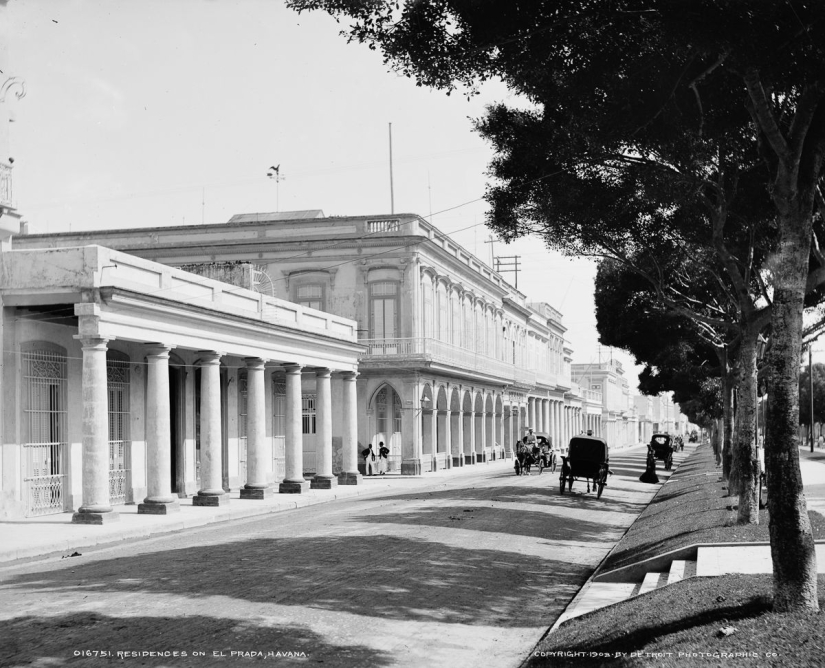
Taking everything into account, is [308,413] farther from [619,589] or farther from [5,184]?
[619,589]

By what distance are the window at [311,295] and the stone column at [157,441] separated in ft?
65.9

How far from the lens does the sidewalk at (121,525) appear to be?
15.0m

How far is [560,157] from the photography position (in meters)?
14.5

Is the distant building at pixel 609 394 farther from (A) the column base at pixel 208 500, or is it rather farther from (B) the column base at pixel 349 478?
(A) the column base at pixel 208 500

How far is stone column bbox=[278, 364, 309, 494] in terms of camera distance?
89.4 ft

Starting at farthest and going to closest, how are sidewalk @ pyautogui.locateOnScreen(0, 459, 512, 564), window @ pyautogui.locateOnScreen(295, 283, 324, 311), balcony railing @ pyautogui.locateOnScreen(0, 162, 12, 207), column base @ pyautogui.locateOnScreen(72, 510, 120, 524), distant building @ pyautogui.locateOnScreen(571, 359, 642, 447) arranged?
distant building @ pyautogui.locateOnScreen(571, 359, 642, 447) → window @ pyautogui.locateOnScreen(295, 283, 324, 311) → balcony railing @ pyautogui.locateOnScreen(0, 162, 12, 207) → column base @ pyautogui.locateOnScreen(72, 510, 120, 524) → sidewalk @ pyautogui.locateOnScreen(0, 459, 512, 564)

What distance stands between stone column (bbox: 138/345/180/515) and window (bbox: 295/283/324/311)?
20100mm

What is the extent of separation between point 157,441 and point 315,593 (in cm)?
1104

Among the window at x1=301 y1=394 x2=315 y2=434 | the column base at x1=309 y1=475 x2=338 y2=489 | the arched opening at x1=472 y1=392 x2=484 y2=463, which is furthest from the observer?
the arched opening at x1=472 y1=392 x2=484 y2=463

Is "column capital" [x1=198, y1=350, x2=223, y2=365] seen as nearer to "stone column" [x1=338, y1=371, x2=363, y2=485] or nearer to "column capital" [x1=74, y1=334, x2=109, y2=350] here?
"column capital" [x1=74, y1=334, x2=109, y2=350]

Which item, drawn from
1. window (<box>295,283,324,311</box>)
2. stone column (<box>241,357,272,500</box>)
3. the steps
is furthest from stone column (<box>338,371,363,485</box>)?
the steps

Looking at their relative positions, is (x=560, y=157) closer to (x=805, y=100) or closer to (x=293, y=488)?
(x=805, y=100)

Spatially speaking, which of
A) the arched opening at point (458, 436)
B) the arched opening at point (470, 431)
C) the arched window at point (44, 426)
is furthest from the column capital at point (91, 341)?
the arched opening at point (470, 431)

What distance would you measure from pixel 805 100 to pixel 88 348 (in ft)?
44.9
